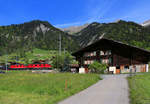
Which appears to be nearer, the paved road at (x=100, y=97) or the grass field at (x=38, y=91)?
the paved road at (x=100, y=97)

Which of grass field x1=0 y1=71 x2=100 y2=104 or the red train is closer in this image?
grass field x1=0 y1=71 x2=100 y2=104

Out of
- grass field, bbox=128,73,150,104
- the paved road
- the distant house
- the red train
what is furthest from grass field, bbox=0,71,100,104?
the red train

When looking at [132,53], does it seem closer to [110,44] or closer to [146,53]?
[146,53]

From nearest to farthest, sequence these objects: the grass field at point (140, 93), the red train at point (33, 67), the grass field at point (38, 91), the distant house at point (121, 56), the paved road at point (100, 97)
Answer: the grass field at point (140, 93) → the paved road at point (100, 97) → the grass field at point (38, 91) → the distant house at point (121, 56) → the red train at point (33, 67)

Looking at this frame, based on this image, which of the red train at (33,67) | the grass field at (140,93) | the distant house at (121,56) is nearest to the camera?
the grass field at (140,93)

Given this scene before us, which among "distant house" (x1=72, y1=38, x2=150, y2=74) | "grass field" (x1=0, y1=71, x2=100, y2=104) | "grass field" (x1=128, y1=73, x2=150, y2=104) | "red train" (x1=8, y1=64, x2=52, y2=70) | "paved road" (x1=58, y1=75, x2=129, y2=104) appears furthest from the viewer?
"red train" (x1=8, y1=64, x2=52, y2=70)

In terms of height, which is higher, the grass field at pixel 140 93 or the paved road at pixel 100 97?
the grass field at pixel 140 93

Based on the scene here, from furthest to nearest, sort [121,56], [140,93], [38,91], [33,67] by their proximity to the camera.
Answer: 1. [33,67]
2. [121,56]
3. [38,91]
4. [140,93]

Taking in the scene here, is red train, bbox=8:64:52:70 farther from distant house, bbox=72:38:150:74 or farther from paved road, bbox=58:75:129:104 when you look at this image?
paved road, bbox=58:75:129:104

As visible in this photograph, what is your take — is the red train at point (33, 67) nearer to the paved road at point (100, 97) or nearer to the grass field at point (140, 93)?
the grass field at point (140, 93)

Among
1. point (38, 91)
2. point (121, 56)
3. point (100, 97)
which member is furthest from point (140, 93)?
point (121, 56)

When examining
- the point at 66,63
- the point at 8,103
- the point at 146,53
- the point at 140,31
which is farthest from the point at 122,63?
the point at 140,31

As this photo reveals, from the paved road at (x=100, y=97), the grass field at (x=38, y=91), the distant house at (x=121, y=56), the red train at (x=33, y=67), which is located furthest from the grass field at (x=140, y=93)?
the red train at (x=33, y=67)

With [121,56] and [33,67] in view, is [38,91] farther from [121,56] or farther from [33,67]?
[33,67]
